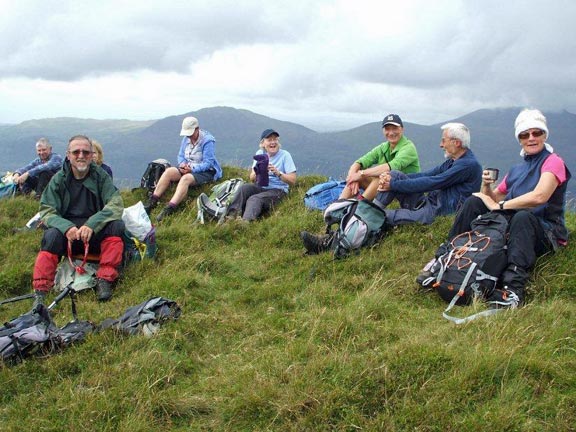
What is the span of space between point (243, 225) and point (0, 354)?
5.06 meters

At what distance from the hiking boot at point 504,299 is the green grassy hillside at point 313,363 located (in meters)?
0.22

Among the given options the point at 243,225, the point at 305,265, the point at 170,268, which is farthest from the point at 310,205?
the point at 170,268

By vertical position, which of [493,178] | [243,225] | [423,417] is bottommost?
[423,417]

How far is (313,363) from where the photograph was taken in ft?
14.0

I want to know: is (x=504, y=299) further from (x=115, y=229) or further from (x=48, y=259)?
(x=48, y=259)

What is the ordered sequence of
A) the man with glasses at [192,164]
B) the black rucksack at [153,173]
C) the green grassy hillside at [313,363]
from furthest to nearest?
1. the black rucksack at [153,173]
2. the man with glasses at [192,164]
3. the green grassy hillside at [313,363]

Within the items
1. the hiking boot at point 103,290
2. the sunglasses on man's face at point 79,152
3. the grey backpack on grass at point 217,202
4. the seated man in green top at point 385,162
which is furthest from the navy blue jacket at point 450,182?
the sunglasses on man's face at point 79,152

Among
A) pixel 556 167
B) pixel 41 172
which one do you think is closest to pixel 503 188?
pixel 556 167

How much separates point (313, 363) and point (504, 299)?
7.99 feet

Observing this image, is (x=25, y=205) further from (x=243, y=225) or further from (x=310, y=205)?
(x=310, y=205)

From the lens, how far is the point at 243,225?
30.3ft

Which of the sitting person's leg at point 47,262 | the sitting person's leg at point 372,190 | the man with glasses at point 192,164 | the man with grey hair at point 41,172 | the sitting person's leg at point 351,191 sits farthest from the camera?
the man with grey hair at point 41,172

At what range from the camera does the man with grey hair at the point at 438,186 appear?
7.60 meters

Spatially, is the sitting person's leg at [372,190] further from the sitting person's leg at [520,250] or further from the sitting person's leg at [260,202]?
the sitting person's leg at [520,250]
